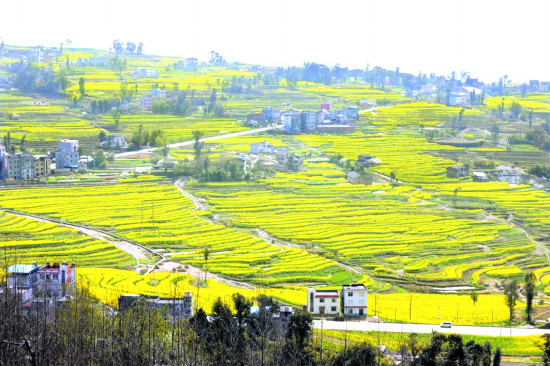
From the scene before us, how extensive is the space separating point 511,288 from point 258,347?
550cm

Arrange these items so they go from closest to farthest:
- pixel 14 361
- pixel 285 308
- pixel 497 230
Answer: pixel 14 361
pixel 285 308
pixel 497 230

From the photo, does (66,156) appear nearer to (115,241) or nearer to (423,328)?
(115,241)

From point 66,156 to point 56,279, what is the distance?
13426 millimetres

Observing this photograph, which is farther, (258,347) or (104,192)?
(104,192)

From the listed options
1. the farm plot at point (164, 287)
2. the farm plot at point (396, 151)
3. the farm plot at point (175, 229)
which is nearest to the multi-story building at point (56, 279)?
the farm plot at point (164, 287)

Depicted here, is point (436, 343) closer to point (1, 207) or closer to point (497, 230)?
point (497, 230)

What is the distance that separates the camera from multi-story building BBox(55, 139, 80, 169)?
26.0 m

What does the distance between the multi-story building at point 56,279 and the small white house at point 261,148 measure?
1606 centimetres

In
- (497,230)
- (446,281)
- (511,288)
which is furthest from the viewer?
(497,230)

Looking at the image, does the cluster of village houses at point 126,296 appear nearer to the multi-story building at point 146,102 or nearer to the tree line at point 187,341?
the tree line at point 187,341

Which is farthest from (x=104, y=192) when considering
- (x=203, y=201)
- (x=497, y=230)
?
(x=497, y=230)

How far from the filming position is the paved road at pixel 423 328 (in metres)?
12.7

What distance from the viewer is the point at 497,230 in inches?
786

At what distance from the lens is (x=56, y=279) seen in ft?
43.3
